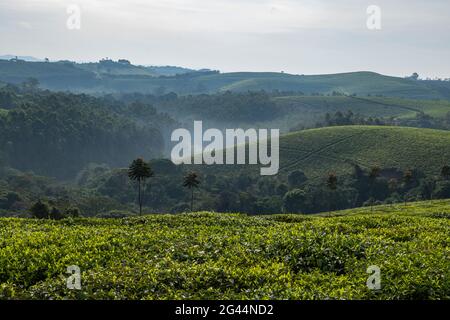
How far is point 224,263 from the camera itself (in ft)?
90.7

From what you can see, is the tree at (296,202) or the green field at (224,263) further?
the tree at (296,202)

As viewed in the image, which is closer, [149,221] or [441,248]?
[441,248]

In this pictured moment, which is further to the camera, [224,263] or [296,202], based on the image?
[296,202]

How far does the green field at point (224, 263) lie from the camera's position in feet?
77.0

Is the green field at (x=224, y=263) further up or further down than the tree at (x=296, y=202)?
further up

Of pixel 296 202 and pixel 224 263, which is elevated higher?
pixel 224 263

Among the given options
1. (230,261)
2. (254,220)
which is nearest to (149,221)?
(254,220)

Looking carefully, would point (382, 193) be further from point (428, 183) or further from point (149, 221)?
point (149, 221)

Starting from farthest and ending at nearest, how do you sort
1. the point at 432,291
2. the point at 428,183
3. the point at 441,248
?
the point at 428,183 → the point at 441,248 → the point at 432,291

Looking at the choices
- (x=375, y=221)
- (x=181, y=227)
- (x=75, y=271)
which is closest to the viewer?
(x=75, y=271)
